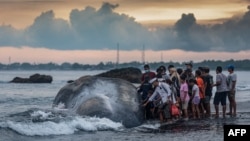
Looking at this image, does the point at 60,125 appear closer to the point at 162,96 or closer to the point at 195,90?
the point at 162,96

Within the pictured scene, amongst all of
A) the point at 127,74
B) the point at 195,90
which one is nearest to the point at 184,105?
the point at 195,90

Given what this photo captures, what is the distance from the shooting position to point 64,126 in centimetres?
1686

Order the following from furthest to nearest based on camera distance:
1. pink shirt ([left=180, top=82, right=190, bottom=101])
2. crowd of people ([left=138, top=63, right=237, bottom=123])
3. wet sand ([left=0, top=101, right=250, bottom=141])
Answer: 1. pink shirt ([left=180, top=82, right=190, bottom=101])
2. crowd of people ([left=138, top=63, right=237, bottom=123])
3. wet sand ([left=0, top=101, right=250, bottom=141])

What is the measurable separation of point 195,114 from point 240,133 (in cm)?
1084

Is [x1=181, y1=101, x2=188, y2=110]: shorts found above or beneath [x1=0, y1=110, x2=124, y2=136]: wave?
above

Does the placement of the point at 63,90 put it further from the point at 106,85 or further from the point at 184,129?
the point at 184,129

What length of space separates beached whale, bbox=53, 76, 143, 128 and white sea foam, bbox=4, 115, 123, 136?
16.1 inches

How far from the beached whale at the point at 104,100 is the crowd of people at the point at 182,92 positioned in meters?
0.65

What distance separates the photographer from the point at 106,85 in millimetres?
19875

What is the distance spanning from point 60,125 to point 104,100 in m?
2.06

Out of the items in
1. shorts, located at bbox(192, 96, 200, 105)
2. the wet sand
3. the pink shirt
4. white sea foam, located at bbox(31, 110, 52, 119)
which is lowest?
the wet sand

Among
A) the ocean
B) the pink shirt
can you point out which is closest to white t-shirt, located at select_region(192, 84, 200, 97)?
the pink shirt

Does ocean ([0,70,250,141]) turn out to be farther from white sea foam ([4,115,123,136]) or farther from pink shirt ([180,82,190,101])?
pink shirt ([180,82,190,101])

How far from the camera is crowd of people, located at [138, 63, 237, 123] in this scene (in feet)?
61.1
